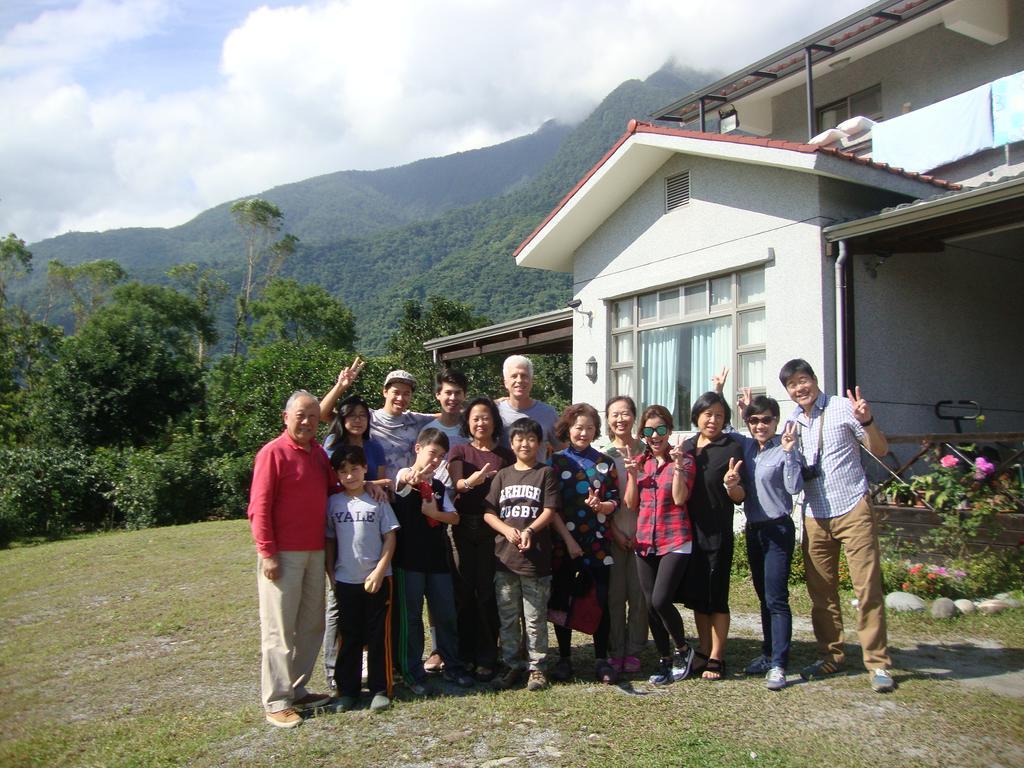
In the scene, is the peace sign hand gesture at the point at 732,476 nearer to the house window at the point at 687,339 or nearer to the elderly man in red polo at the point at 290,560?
the elderly man in red polo at the point at 290,560

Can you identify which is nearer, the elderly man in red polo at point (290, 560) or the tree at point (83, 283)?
the elderly man in red polo at point (290, 560)

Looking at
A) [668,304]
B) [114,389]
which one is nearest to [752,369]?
[668,304]

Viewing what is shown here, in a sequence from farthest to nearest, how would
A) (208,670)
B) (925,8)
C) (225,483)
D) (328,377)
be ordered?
(328,377), (225,483), (925,8), (208,670)

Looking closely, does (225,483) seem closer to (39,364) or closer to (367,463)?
(367,463)

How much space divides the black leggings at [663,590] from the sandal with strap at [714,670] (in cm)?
19

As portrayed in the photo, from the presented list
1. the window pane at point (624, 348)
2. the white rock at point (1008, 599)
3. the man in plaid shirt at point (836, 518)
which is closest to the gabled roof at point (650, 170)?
the window pane at point (624, 348)

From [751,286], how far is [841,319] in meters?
1.22

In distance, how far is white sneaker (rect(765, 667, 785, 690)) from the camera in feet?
14.5

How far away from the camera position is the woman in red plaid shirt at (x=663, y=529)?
14.9 ft

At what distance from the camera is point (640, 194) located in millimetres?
10297

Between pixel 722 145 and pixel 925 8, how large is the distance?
12.8 feet

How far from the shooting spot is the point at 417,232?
101562 mm

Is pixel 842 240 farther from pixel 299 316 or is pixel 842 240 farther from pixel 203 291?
pixel 203 291

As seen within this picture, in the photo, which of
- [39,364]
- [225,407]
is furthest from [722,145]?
[39,364]
